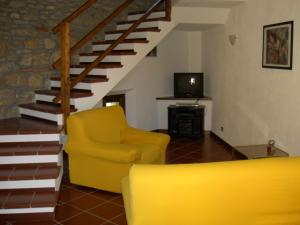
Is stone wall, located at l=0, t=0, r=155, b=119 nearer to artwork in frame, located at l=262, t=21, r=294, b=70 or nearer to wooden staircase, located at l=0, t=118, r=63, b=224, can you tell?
wooden staircase, located at l=0, t=118, r=63, b=224

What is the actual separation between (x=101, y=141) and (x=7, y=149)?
42.5 inches

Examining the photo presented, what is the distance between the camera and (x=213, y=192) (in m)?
2.19

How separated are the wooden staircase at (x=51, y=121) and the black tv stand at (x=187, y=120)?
5.32ft

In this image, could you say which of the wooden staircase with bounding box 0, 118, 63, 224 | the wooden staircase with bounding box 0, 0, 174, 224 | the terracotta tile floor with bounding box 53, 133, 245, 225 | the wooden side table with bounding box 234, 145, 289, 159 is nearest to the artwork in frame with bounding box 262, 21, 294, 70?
the wooden side table with bounding box 234, 145, 289, 159

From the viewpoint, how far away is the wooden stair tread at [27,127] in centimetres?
412

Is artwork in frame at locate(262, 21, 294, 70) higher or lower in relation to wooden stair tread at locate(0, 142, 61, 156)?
higher

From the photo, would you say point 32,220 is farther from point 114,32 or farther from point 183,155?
point 114,32

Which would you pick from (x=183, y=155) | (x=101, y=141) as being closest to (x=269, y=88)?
(x=183, y=155)

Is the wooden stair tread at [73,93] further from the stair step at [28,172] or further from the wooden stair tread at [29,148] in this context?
the stair step at [28,172]

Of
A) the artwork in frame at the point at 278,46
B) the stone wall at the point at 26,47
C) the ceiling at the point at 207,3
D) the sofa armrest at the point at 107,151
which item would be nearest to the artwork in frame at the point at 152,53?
the ceiling at the point at 207,3

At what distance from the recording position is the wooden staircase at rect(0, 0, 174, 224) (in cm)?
338

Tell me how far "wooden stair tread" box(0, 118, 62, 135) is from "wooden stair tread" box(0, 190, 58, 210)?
846 millimetres

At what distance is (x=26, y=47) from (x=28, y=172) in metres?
2.43

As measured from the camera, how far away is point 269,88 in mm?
4305
